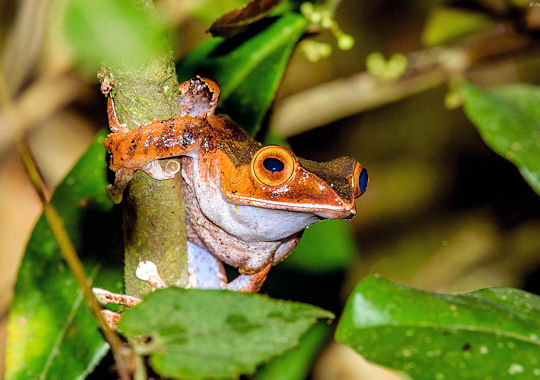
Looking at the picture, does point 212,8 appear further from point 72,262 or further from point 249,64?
point 72,262

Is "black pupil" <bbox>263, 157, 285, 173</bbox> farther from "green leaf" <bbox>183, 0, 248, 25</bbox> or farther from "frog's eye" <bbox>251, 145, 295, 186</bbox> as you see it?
"green leaf" <bbox>183, 0, 248, 25</bbox>

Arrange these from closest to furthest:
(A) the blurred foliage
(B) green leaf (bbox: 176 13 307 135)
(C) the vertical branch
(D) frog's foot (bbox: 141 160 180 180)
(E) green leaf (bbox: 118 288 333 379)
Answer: (E) green leaf (bbox: 118 288 333 379) → (C) the vertical branch → (D) frog's foot (bbox: 141 160 180 180) → (B) green leaf (bbox: 176 13 307 135) → (A) the blurred foliage

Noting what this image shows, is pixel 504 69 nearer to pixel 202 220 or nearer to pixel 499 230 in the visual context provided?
pixel 499 230

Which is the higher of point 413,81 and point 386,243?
point 413,81

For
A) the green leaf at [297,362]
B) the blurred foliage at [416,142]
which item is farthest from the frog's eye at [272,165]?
the blurred foliage at [416,142]

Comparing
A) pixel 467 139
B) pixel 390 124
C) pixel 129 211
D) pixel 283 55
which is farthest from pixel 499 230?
pixel 129 211

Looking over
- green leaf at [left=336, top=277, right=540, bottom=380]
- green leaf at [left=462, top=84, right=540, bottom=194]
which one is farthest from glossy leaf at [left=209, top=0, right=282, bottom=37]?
green leaf at [left=462, top=84, right=540, bottom=194]

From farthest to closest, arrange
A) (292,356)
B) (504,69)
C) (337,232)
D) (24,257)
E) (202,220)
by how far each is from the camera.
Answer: (504,69), (337,232), (292,356), (24,257), (202,220)

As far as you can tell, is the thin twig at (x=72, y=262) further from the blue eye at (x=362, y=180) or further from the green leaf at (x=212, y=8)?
the green leaf at (x=212, y=8)
